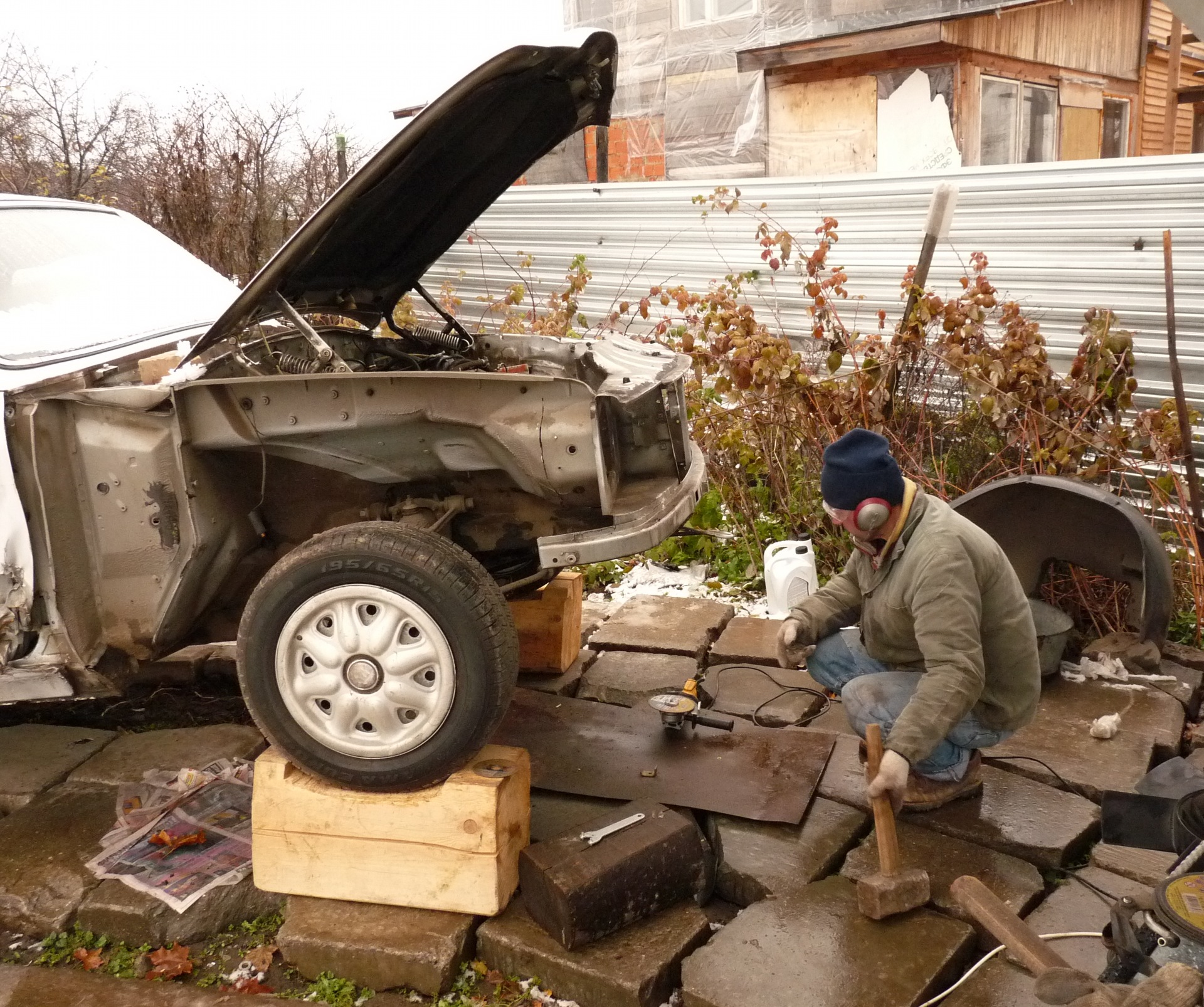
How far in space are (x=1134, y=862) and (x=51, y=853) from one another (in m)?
3.41

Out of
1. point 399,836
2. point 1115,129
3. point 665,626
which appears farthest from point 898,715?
point 1115,129

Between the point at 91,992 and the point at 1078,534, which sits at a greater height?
the point at 1078,534

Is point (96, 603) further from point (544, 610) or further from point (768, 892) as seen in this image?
point (768, 892)

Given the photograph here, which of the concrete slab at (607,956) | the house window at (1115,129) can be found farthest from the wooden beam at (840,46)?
the concrete slab at (607,956)

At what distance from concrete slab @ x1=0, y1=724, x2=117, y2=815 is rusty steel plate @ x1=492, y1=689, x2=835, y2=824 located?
1.60m

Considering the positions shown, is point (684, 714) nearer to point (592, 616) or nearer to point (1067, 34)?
point (592, 616)

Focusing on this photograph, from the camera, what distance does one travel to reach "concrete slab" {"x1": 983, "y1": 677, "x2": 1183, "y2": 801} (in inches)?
138

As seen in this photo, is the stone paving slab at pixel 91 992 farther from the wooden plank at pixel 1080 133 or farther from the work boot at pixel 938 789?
the wooden plank at pixel 1080 133

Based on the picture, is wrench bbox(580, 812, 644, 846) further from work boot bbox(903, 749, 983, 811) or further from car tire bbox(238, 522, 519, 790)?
work boot bbox(903, 749, 983, 811)

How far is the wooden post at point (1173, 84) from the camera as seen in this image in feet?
47.4

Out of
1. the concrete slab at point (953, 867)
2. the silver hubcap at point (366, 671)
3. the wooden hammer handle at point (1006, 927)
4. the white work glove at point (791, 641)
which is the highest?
the silver hubcap at point (366, 671)

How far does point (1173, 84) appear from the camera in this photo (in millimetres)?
14461

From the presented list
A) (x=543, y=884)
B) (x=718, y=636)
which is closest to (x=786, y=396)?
(x=718, y=636)

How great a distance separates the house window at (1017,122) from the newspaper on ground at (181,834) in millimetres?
12237
